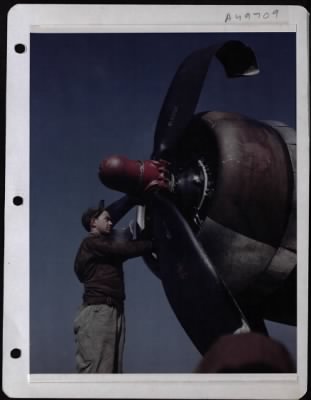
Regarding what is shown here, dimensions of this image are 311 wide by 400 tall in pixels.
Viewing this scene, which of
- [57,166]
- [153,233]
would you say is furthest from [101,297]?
[57,166]

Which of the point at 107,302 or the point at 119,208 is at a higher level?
the point at 119,208

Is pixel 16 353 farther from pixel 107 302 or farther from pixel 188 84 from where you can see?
pixel 188 84

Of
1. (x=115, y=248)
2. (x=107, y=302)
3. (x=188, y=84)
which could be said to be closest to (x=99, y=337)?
(x=107, y=302)

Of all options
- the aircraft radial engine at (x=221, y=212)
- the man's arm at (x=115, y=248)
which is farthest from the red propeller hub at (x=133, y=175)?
the man's arm at (x=115, y=248)

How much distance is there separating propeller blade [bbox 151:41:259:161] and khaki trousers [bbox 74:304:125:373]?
338mm

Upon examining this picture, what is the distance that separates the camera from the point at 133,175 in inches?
51.9

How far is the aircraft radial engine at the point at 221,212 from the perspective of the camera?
1294 millimetres

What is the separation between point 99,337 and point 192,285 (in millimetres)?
213

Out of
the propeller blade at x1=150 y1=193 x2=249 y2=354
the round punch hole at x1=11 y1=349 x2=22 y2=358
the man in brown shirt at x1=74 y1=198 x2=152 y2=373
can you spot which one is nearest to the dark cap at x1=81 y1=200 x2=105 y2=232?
the man in brown shirt at x1=74 y1=198 x2=152 y2=373

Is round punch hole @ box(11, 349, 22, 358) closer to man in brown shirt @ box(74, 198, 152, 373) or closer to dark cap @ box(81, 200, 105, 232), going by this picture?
man in brown shirt @ box(74, 198, 152, 373)

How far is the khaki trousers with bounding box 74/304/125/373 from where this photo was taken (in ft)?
4.23

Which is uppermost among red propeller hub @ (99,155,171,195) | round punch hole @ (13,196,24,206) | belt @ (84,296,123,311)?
red propeller hub @ (99,155,171,195)

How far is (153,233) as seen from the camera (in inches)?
53.7

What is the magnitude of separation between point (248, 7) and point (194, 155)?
323 mm
